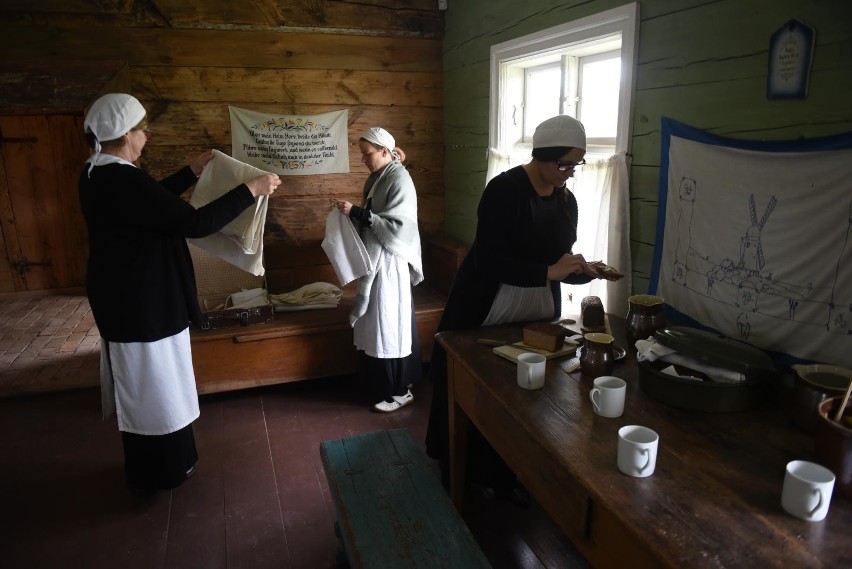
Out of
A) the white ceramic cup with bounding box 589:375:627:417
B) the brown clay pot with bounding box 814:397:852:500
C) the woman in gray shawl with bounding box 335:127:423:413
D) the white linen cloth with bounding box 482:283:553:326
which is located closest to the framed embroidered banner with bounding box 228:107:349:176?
the woman in gray shawl with bounding box 335:127:423:413

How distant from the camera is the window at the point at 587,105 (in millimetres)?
2307

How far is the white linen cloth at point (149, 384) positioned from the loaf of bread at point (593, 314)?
165cm

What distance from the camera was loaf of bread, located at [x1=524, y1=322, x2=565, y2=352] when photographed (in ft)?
5.97

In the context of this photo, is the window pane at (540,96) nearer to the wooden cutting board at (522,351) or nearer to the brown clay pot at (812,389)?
the wooden cutting board at (522,351)

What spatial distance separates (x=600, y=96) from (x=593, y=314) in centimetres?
121

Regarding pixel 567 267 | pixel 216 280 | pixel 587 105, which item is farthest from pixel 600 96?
pixel 216 280

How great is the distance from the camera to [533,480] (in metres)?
1.46

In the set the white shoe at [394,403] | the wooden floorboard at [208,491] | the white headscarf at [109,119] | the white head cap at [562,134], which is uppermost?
the white headscarf at [109,119]

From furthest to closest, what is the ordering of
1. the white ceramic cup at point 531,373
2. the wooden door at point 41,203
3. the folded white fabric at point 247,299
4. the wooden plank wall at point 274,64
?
the wooden door at point 41,203
the folded white fabric at point 247,299
the wooden plank wall at point 274,64
the white ceramic cup at point 531,373

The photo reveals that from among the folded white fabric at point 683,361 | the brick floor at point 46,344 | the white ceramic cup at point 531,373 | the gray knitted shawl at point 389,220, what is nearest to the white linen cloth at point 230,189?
the gray knitted shawl at point 389,220

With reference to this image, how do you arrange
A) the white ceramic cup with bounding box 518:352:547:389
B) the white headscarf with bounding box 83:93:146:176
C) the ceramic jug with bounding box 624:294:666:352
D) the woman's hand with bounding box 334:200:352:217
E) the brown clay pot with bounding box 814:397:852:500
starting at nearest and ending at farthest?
the brown clay pot with bounding box 814:397:852:500, the white ceramic cup with bounding box 518:352:547:389, the ceramic jug with bounding box 624:294:666:352, the white headscarf with bounding box 83:93:146:176, the woman's hand with bounding box 334:200:352:217

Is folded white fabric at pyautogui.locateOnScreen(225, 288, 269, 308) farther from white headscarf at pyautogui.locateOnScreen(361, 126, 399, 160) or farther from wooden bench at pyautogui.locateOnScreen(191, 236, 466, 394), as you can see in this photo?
white headscarf at pyautogui.locateOnScreen(361, 126, 399, 160)

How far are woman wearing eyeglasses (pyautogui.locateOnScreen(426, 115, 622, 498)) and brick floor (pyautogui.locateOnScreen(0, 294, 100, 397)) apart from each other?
291 centimetres

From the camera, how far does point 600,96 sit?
270 centimetres
